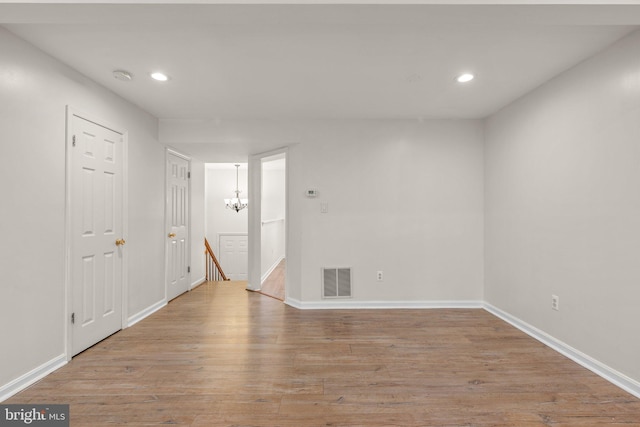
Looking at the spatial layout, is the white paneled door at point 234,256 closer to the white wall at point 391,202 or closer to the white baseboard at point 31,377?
the white wall at point 391,202

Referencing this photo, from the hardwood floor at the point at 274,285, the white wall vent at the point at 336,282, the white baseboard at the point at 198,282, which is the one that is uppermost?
the white wall vent at the point at 336,282

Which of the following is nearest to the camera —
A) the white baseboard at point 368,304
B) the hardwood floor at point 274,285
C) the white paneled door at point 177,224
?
the white baseboard at point 368,304

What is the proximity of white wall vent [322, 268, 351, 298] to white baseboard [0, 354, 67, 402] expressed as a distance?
8.48 ft

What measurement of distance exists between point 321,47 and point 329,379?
238 cm

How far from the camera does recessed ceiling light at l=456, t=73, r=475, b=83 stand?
2.72 meters

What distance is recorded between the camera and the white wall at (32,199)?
6.61ft

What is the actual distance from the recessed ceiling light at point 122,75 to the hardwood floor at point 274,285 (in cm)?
309

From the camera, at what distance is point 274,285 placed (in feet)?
17.1

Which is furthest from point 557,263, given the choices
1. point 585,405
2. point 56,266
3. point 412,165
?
point 56,266

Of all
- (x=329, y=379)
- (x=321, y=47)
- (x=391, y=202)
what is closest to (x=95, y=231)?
(x=329, y=379)

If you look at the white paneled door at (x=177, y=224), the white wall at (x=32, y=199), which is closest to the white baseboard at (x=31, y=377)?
the white wall at (x=32, y=199)

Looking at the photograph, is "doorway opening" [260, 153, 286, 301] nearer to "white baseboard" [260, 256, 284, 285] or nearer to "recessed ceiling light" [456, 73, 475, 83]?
"white baseboard" [260, 256, 284, 285]

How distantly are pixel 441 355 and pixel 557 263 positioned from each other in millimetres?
1322

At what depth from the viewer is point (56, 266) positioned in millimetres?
2391
